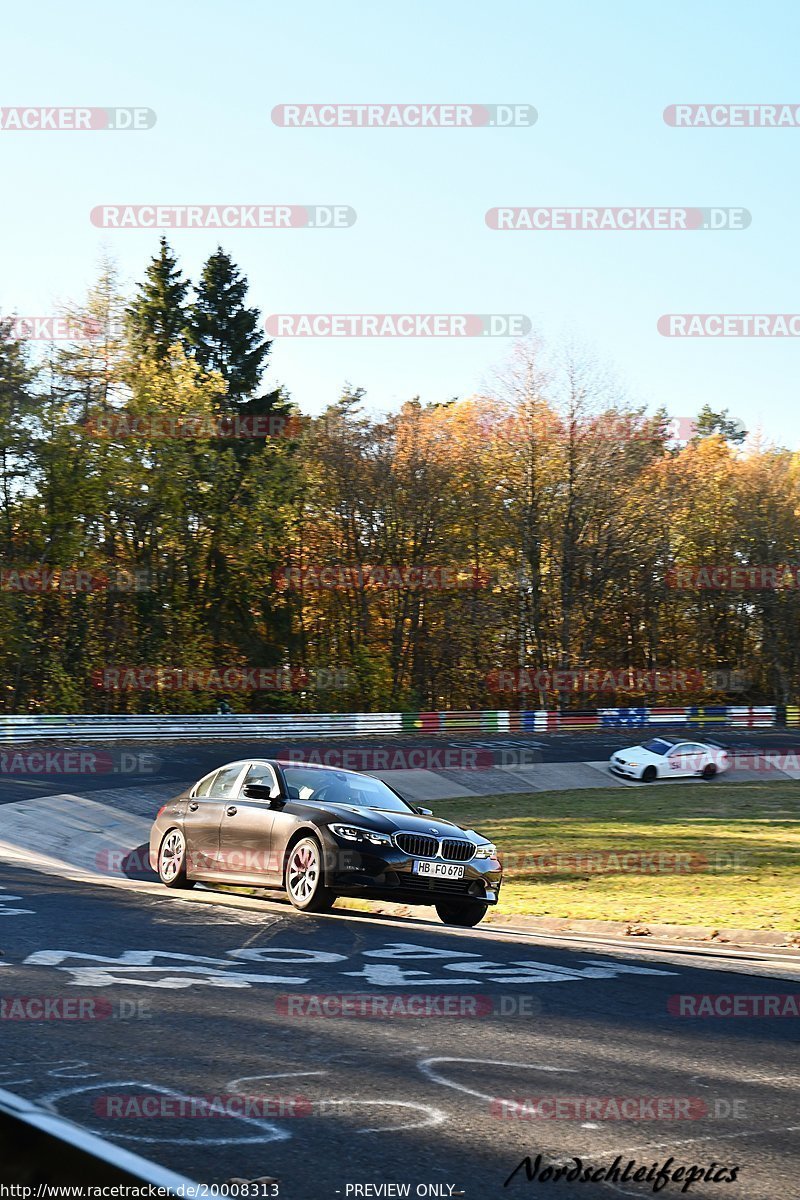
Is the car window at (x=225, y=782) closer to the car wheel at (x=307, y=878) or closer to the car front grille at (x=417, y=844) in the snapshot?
the car wheel at (x=307, y=878)

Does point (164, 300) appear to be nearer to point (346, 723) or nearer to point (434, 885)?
point (346, 723)

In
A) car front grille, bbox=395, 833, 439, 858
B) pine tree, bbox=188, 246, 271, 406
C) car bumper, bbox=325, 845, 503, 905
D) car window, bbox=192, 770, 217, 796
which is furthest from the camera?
pine tree, bbox=188, 246, 271, 406

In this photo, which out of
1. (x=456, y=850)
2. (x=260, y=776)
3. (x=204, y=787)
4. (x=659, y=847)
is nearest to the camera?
(x=456, y=850)

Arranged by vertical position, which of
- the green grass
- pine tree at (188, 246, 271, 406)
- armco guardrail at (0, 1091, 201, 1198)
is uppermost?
pine tree at (188, 246, 271, 406)

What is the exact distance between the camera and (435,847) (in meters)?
12.4

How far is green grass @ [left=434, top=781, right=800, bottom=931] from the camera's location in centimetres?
1475

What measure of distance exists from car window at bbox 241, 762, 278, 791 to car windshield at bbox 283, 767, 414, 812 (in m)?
0.15

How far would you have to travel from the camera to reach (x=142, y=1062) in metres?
5.88

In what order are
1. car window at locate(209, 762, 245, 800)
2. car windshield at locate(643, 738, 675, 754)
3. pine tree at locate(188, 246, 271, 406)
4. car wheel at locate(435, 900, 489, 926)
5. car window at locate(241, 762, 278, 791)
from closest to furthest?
car wheel at locate(435, 900, 489, 926)
car window at locate(241, 762, 278, 791)
car window at locate(209, 762, 245, 800)
car windshield at locate(643, 738, 675, 754)
pine tree at locate(188, 246, 271, 406)

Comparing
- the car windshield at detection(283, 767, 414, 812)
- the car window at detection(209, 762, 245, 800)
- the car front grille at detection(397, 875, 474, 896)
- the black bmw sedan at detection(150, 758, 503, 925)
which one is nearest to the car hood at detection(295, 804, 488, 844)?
the black bmw sedan at detection(150, 758, 503, 925)

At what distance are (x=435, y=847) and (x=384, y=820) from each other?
22.1 inches

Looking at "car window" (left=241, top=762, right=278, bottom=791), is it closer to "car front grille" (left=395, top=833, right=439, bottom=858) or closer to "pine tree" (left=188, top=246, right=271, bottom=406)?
"car front grille" (left=395, top=833, right=439, bottom=858)

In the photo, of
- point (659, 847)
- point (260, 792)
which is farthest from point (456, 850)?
point (659, 847)

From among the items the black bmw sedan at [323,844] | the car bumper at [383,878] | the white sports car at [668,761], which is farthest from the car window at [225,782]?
the white sports car at [668,761]
